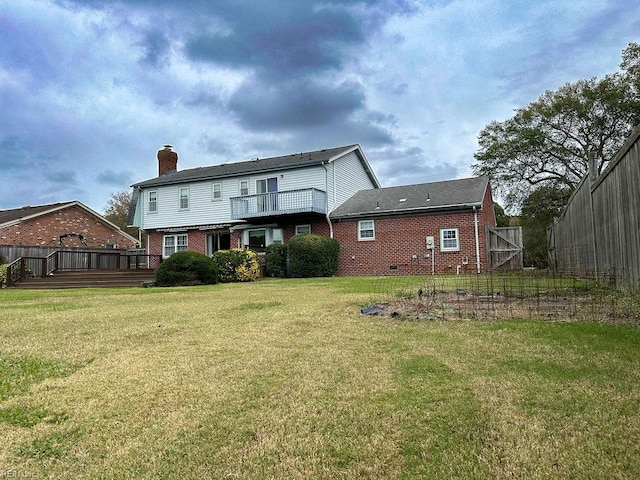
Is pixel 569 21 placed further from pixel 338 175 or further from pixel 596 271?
pixel 338 175

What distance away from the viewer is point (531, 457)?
2121 millimetres

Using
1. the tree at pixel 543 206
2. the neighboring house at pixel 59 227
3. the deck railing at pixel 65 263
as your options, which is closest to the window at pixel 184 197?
the deck railing at pixel 65 263

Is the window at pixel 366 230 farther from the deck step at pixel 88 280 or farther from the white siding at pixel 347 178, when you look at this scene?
the deck step at pixel 88 280

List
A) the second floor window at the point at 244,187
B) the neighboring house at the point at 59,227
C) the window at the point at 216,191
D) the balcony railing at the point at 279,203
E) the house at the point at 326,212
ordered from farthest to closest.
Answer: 1. the neighboring house at the point at 59,227
2. the window at the point at 216,191
3. the second floor window at the point at 244,187
4. the balcony railing at the point at 279,203
5. the house at the point at 326,212

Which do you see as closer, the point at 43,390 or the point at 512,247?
the point at 43,390

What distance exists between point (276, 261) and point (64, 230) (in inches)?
762

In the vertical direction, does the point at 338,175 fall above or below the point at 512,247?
above

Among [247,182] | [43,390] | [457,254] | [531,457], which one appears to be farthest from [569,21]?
[247,182]

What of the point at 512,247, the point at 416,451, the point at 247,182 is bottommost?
the point at 416,451

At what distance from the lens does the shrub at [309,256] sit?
18719mm

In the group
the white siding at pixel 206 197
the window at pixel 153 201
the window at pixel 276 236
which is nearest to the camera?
the white siding at pixel 206 197

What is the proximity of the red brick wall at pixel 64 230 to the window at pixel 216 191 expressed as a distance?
13861 mm

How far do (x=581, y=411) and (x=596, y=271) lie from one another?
843 centimetres

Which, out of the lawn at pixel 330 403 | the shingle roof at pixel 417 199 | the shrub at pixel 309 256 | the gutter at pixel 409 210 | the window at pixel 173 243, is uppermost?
the shingle roof at pixel 417 199
